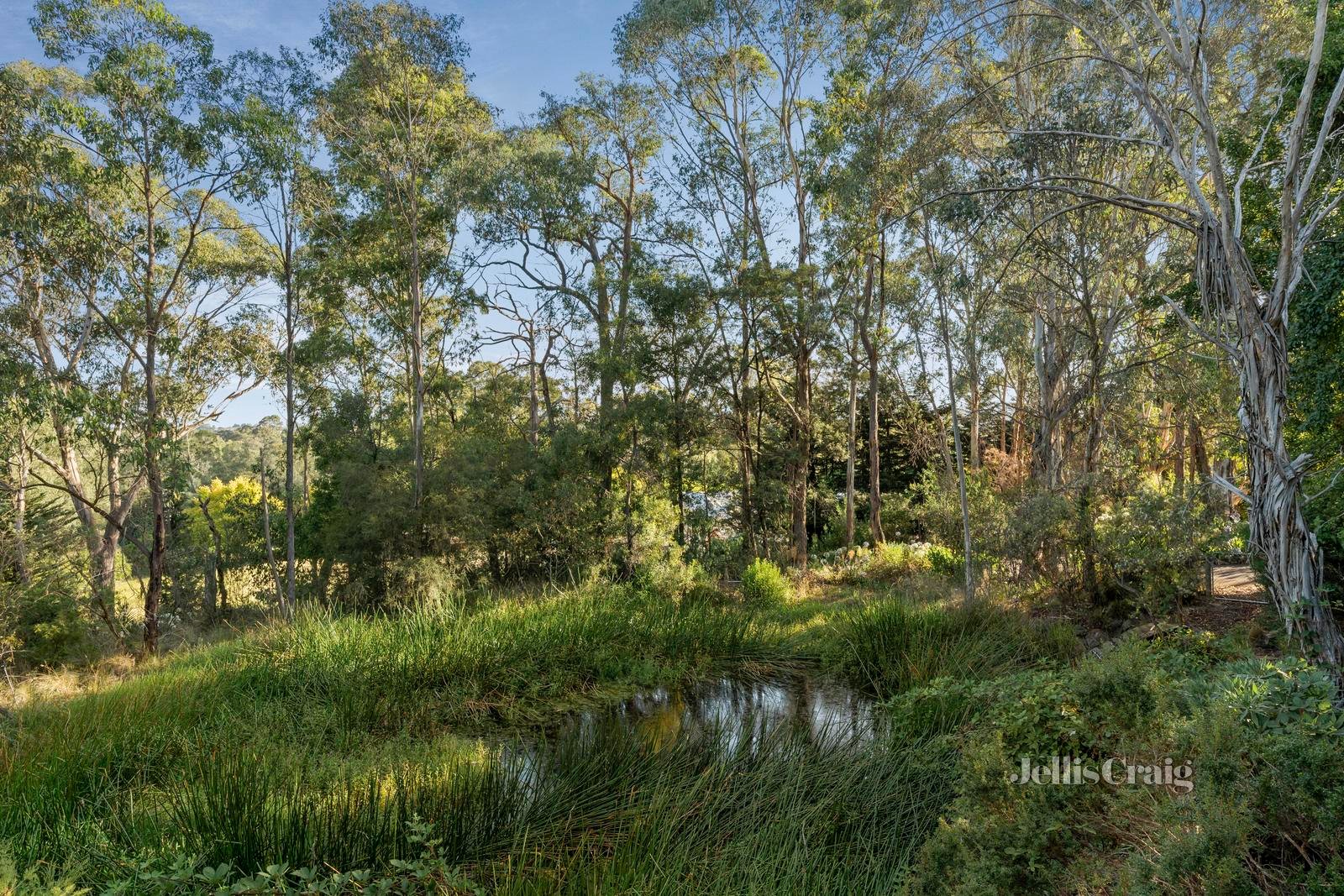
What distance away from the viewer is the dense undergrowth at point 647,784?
207 cm

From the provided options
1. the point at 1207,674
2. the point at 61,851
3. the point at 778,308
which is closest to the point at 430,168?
the point at 778,308

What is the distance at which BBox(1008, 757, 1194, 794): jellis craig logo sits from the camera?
253 centimetres

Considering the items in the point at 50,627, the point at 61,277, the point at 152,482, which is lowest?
the point at 50,627

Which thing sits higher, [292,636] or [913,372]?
[913,372]

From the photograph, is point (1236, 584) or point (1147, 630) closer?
point (1147, 630)

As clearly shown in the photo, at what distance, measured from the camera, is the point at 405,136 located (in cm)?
1255

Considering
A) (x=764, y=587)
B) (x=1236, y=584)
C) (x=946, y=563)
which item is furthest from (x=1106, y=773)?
(x=946, y=563)

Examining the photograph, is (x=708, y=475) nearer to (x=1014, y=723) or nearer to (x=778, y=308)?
(x=778, y=308)

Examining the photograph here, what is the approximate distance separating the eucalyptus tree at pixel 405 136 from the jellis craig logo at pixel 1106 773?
10.7 meters

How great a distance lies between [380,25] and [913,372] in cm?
1284

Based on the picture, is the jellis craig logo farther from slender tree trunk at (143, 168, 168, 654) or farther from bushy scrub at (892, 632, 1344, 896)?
slender tree trunk at (143, 168, 168, 654)

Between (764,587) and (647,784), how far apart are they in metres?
6.83

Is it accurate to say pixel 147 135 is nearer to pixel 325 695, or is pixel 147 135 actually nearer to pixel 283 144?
pixel 283 144

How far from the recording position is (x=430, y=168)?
42.9 feet
